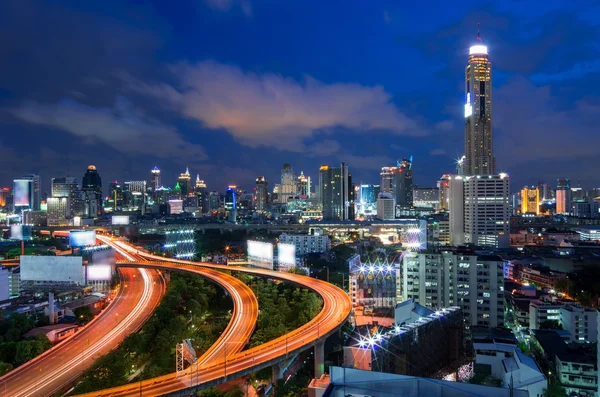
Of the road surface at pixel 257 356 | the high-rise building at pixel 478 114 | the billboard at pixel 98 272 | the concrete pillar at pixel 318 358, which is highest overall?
the high-rise building at pixel 478 114

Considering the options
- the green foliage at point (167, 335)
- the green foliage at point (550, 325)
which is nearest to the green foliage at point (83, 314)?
the green foliage at point (167, 335)

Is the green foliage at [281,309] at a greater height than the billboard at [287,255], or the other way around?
the billboard at [287,255]

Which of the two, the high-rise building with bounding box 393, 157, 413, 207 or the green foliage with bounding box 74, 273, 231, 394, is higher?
the high-rise building with bounding box 393, 157, 413, 207

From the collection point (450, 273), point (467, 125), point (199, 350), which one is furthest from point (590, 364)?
point (467, 125)

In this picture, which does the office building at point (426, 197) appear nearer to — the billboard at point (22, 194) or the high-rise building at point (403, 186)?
the high-rise building at point (403, 186)

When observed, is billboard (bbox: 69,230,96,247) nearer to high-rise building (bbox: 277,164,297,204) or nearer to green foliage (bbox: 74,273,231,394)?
green foliage (bbox: 74,273,231,394)

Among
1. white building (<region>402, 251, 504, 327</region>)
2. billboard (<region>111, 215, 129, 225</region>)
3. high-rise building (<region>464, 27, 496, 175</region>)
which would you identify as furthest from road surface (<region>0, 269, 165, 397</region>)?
high-rise building (<region>464, 27, 496, 175</region>)
